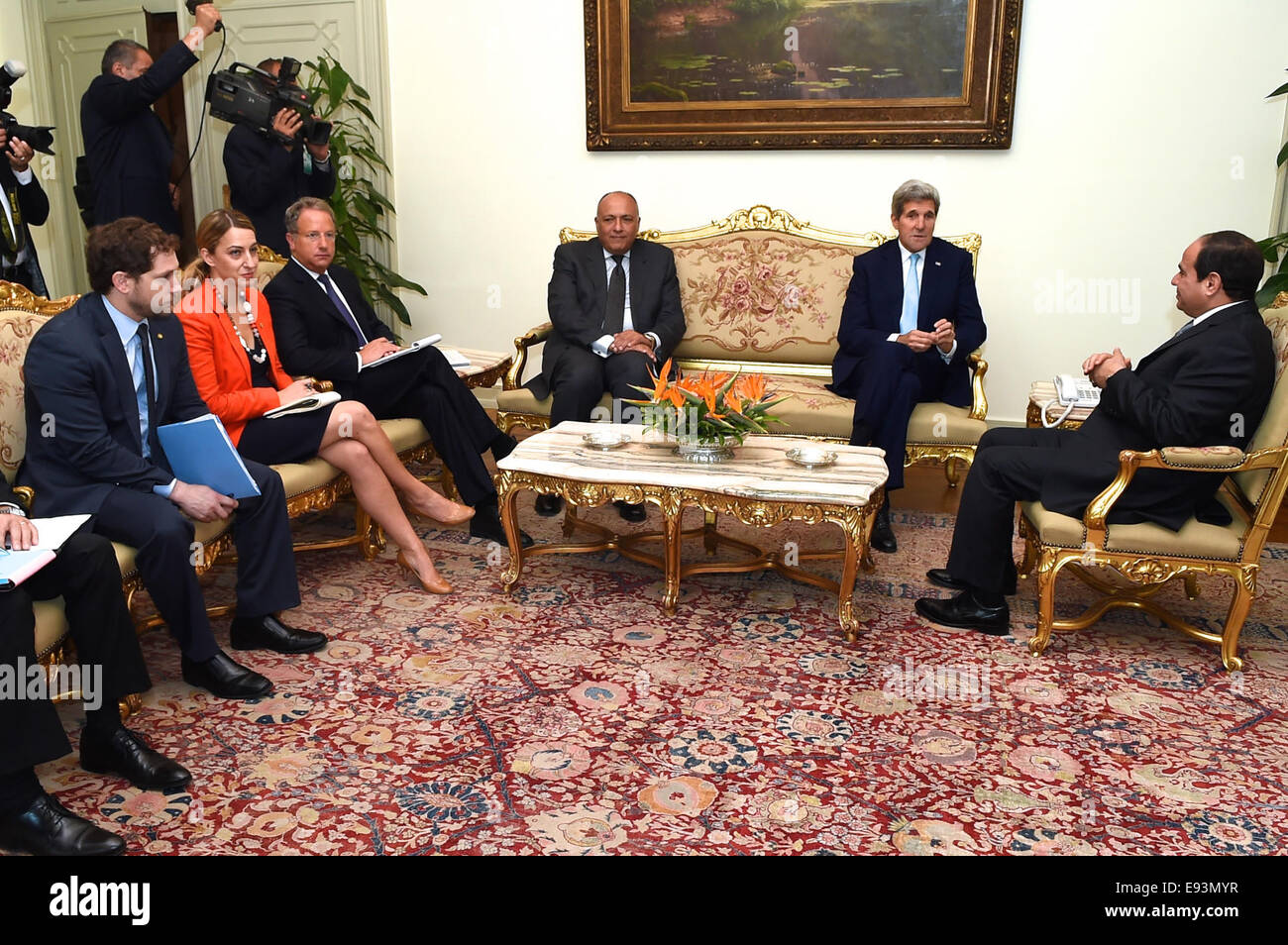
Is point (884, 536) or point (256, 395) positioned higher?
point (256, 395)

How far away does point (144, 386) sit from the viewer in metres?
3.11

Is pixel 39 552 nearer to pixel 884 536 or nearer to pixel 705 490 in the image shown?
pixel 705 490

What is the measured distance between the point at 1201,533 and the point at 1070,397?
892 millimetres

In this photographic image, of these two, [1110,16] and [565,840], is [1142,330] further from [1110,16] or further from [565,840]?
Result: [565,840]

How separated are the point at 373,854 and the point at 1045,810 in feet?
5.05

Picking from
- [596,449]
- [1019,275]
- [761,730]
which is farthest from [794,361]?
[761,730]

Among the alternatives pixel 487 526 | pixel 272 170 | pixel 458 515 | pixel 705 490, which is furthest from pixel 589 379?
pixel 272 170

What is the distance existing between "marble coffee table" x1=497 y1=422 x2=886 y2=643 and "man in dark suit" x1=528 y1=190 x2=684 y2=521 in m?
0.70

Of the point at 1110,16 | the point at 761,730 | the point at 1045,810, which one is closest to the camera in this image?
the point at 1045,810

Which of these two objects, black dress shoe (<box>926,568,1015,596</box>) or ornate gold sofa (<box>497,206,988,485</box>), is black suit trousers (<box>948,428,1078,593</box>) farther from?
ornate gold sofa (<box>497,206,988,485</box>)

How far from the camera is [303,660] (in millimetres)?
3223

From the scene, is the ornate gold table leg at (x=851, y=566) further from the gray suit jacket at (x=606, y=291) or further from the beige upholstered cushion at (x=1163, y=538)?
the gray suit jacket at (x=606, y=291)

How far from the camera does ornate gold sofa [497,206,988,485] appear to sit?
16.9ft

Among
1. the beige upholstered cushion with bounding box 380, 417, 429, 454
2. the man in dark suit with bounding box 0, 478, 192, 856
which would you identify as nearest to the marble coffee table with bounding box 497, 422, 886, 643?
the beige upholstered cushion with bounding box 380, 417, 429, 454
